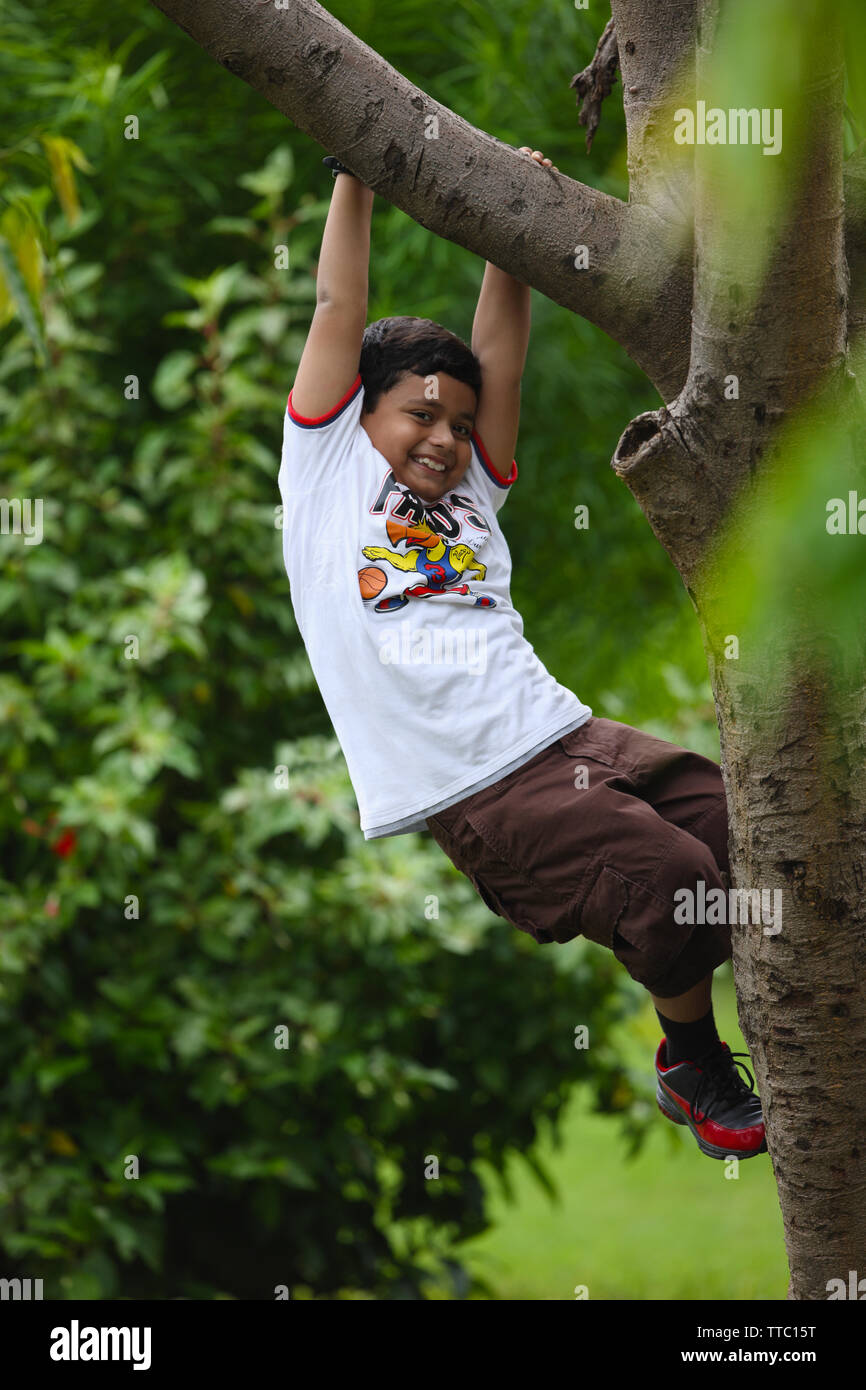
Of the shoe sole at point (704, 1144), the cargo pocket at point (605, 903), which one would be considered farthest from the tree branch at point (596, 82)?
the shoe sole at point (704, 1144)

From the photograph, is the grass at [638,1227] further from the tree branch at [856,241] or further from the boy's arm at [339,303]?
the tree branch at [856,241]

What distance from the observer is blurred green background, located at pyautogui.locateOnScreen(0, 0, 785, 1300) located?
2646 millimetres

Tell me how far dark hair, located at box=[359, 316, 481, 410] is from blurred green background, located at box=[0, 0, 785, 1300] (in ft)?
2.65

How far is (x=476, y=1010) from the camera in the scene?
3061mm

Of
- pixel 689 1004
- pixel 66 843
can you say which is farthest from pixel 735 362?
pixel 66 843

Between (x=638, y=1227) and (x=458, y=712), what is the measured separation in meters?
3.83

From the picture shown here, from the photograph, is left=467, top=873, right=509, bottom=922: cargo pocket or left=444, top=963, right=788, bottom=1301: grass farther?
left=444, top=963, right=788, bottom=1301: grass

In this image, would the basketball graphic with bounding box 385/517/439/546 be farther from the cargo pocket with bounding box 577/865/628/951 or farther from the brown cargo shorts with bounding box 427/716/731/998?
the cargo pocket with bounding box 577/865/628/951

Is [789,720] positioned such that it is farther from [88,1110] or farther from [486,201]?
[88,1110]

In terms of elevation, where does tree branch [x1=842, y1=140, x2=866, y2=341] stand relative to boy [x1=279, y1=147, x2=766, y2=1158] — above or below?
above

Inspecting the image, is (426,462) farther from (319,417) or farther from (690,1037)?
(690,1037)

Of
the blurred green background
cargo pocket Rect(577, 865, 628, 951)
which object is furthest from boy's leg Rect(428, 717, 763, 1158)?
the blurred green background

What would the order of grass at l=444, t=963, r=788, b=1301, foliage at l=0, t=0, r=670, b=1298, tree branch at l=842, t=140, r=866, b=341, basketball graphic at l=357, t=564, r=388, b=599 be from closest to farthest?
tree branch at l=842, t=140, r=866, b=341 < basketball graphic at l=357, t=564, r=388, b=599 < foliage at l=0, t=0, r=670, b=1298 < grass at l=444, t=963, r=788, b=1301

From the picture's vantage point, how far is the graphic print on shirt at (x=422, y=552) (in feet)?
4.79
